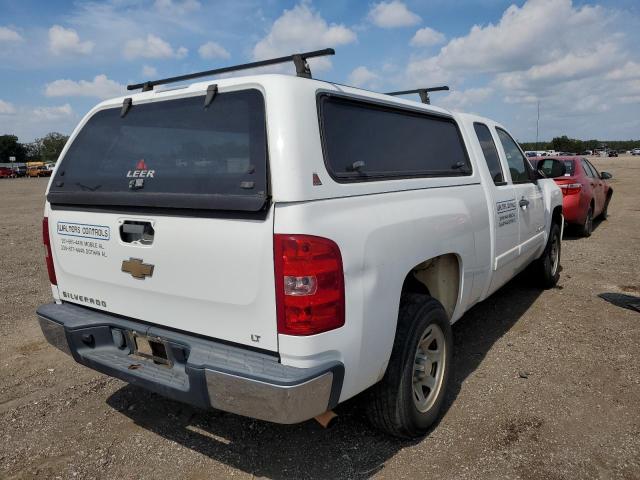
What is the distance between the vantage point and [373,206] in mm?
2471

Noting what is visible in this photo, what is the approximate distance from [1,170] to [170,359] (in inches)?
2222

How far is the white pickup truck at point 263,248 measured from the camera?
2.13m

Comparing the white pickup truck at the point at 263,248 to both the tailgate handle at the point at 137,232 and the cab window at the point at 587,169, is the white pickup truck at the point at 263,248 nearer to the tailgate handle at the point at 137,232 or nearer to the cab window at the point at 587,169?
the tailgate handle at the point at 137,232

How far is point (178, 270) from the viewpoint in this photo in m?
2.41

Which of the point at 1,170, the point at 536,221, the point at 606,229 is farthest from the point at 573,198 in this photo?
the point at 1,170

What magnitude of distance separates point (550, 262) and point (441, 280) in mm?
3198

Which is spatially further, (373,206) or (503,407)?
(503,407)

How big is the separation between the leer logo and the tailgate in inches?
9.1

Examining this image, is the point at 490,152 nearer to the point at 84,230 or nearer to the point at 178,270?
the point at 178,270

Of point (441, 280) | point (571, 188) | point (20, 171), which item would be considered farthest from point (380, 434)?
point (20, 171)

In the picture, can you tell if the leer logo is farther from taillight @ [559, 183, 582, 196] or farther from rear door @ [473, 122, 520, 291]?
taillight @ [559, 183, 582, 196]

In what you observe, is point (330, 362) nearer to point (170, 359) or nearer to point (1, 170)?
point (170, 359)

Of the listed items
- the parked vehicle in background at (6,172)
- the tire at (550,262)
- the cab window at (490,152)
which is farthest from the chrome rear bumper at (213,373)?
the parked vehicle in background at (6,172)

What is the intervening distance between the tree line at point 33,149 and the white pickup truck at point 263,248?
91.4 metres
